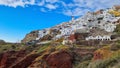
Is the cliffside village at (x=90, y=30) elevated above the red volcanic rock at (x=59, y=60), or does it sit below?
above

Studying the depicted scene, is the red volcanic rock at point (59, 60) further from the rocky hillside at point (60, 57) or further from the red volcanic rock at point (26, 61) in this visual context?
the red volcanic rock at point (26, 61)

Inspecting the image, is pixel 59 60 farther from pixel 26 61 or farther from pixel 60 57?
pixel 26 61

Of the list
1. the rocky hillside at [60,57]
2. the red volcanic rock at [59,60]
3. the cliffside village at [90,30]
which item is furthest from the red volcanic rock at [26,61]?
the cliffside village at [90,30]

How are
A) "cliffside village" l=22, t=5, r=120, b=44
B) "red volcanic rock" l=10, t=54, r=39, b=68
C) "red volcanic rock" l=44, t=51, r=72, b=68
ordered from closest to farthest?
"red volcanic rock" l=44, t=51, r=72, b=68, "red volcanic rock" l=10, t=54, r=39, b=68, "cliffside village" l=22, t=5, r=120, b=44

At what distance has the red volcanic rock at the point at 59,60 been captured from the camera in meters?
63.0

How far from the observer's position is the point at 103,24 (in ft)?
363

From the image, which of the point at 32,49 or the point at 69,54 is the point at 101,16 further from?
the point at 69,54

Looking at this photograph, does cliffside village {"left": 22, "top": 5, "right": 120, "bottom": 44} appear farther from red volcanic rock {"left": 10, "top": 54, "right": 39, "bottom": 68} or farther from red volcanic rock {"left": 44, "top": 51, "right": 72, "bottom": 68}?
Result: red volcanic rock {"left": 44, "top": 51, "right": 72, "bottom": 68}

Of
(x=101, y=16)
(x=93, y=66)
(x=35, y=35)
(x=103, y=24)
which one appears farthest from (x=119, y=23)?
(x=93, y=66)

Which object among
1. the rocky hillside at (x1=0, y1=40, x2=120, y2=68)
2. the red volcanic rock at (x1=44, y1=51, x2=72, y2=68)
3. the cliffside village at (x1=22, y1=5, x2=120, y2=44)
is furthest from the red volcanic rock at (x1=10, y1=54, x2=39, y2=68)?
the cliffside village at (x1=22, y1=5, x2=120, y2=44)

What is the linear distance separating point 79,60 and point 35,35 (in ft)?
218

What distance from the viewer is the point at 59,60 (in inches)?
2506

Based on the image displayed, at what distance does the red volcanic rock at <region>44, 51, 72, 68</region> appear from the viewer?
62969mm

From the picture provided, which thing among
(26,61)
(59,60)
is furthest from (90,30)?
(59,60)
